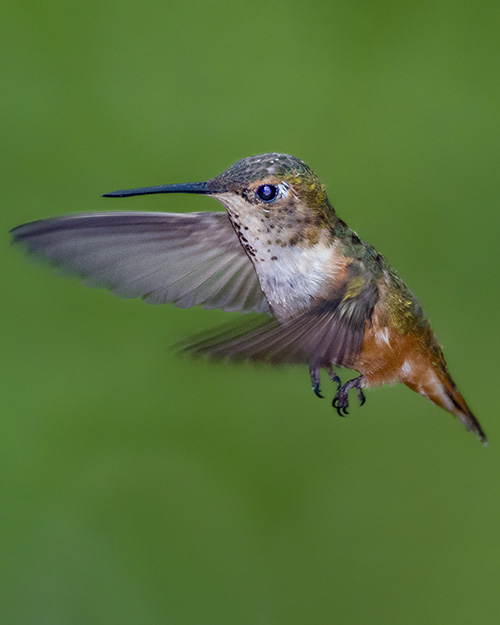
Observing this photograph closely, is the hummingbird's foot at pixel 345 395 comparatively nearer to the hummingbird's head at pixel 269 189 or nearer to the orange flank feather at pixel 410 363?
the orange flank feather at pixel 410 363

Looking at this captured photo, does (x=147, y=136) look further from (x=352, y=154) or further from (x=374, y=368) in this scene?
(x=374, y=368)

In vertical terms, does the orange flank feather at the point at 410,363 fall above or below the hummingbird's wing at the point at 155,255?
below

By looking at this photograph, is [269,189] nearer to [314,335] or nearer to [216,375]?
[314,335]

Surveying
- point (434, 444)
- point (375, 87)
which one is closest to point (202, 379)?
point (434, 444)

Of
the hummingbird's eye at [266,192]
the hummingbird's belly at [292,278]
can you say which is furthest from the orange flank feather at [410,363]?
the hummingbird's eye at [266,192]

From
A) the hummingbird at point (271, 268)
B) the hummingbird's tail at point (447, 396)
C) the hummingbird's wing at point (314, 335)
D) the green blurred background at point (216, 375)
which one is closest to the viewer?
the hummingbird's wing at point (314, 335)

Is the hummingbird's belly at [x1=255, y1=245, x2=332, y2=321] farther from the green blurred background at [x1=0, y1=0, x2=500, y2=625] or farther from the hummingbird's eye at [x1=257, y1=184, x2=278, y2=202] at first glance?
the green blurred background at [x1=0, y1=0, x2=500, y2=625]
